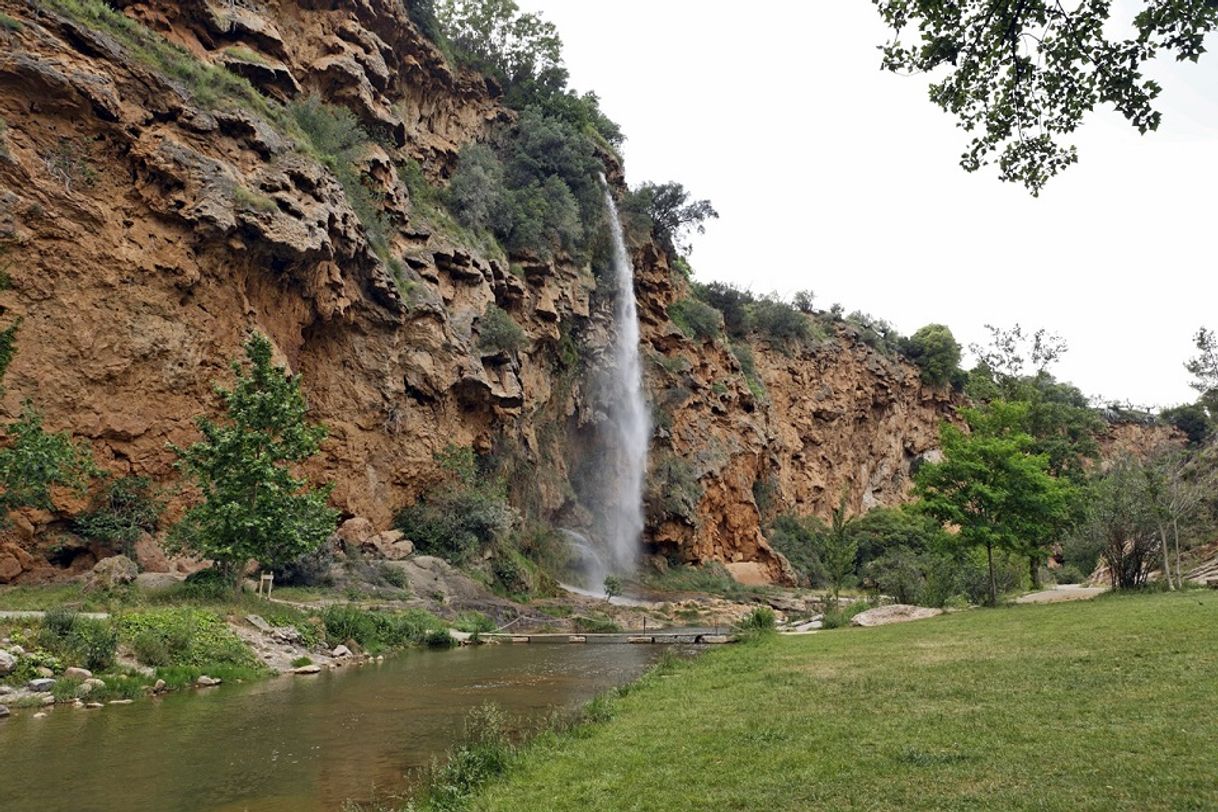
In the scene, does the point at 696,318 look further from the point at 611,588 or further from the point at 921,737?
the point at 921,737

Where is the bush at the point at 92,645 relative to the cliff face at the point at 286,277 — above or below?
below

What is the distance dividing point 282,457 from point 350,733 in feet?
40.6

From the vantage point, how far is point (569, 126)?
182ft

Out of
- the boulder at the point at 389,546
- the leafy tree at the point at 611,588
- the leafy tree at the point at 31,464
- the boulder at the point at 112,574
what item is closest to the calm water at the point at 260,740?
the boulder at the point at 112,574

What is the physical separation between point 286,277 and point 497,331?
482 inches

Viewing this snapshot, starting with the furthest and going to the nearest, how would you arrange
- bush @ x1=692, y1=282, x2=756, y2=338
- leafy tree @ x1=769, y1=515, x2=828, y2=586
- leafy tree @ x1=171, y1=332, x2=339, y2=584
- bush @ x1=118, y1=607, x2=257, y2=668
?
bush @ x1=692, y1=282, x2=756, y2=338
leafy tree @ x1=769, y1=515, x2=828, y2=586
leafy tree @ x1=171, y1=332, x2=339, y2=584
bush @ x1=118, y1=607, x2=257, y2=668

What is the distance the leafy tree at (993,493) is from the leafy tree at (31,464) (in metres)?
27.7

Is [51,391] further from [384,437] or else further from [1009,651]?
[1009,651]

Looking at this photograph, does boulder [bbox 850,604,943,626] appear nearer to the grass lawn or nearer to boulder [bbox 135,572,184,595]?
the grass lawn

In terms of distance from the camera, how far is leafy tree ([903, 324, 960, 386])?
86.7 metres

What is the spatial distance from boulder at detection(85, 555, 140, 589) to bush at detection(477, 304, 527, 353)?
22.7 m

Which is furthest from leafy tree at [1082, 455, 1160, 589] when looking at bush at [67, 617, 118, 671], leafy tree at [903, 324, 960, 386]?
leafy tree at [903, 324, 960, 386]

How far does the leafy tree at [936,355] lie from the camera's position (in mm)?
86688

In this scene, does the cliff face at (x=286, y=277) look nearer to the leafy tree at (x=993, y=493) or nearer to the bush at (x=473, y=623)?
the bush at (x=473, y=623)
